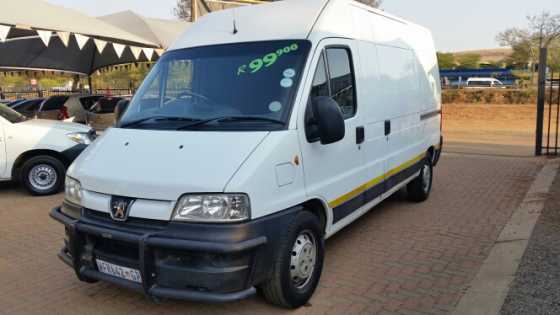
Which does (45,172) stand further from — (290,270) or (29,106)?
(29,106)

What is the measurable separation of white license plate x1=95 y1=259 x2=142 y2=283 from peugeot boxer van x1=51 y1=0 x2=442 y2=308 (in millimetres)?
11

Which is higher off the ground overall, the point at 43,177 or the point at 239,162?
the point at 239,162

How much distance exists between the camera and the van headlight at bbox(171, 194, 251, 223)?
330 cm

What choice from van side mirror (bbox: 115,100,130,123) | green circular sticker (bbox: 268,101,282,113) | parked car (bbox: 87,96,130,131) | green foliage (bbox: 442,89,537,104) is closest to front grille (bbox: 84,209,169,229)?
green circular sticker (bbox: 268,101,282,113)

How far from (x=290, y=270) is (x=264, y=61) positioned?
5.85ft

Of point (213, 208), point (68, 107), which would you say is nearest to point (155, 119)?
point (213, 208)

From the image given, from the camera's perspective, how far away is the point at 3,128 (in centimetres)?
796

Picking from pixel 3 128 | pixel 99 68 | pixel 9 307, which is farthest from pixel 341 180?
pixel 99 68

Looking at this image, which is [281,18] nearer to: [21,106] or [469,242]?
[469,242]

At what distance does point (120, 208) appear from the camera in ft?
11.6

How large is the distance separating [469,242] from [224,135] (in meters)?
3.42

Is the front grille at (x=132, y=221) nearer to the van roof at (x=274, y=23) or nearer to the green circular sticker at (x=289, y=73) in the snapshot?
the green circular sticker at (x=289, y=73)

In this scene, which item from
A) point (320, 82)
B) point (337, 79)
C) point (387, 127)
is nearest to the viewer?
point (320, 82)

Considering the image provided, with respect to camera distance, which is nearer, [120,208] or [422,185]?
[120,208]
